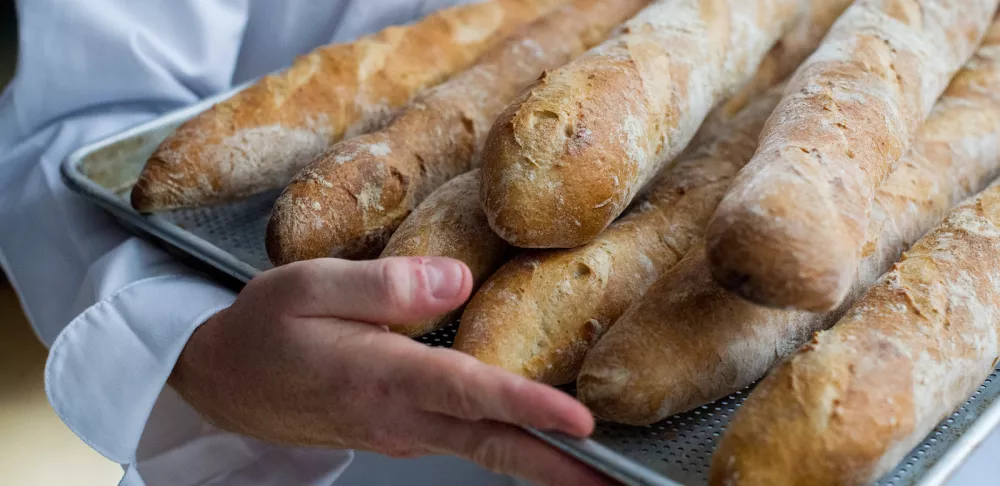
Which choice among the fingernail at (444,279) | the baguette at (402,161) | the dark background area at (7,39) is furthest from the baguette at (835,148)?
the dark background area at (7,39)

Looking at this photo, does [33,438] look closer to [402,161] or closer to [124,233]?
[124,233]

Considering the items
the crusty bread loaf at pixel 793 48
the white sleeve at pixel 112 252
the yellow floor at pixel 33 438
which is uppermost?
the crusty bread loaf at pixel 793 48

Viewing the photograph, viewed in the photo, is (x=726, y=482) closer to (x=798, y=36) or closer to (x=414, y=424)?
(x=414, y=424)

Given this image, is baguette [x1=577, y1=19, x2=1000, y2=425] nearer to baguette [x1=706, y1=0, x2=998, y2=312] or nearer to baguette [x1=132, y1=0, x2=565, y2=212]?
baguette [x1=706, y1=0, x2=998, y2=312]

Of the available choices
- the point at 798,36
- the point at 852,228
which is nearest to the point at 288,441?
the point at 852,228

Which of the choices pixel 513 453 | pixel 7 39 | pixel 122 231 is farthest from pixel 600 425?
pixel 7 39

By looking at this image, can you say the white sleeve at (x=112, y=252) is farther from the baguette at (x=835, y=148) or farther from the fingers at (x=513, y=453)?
the baguette at (x=835, y=148)
